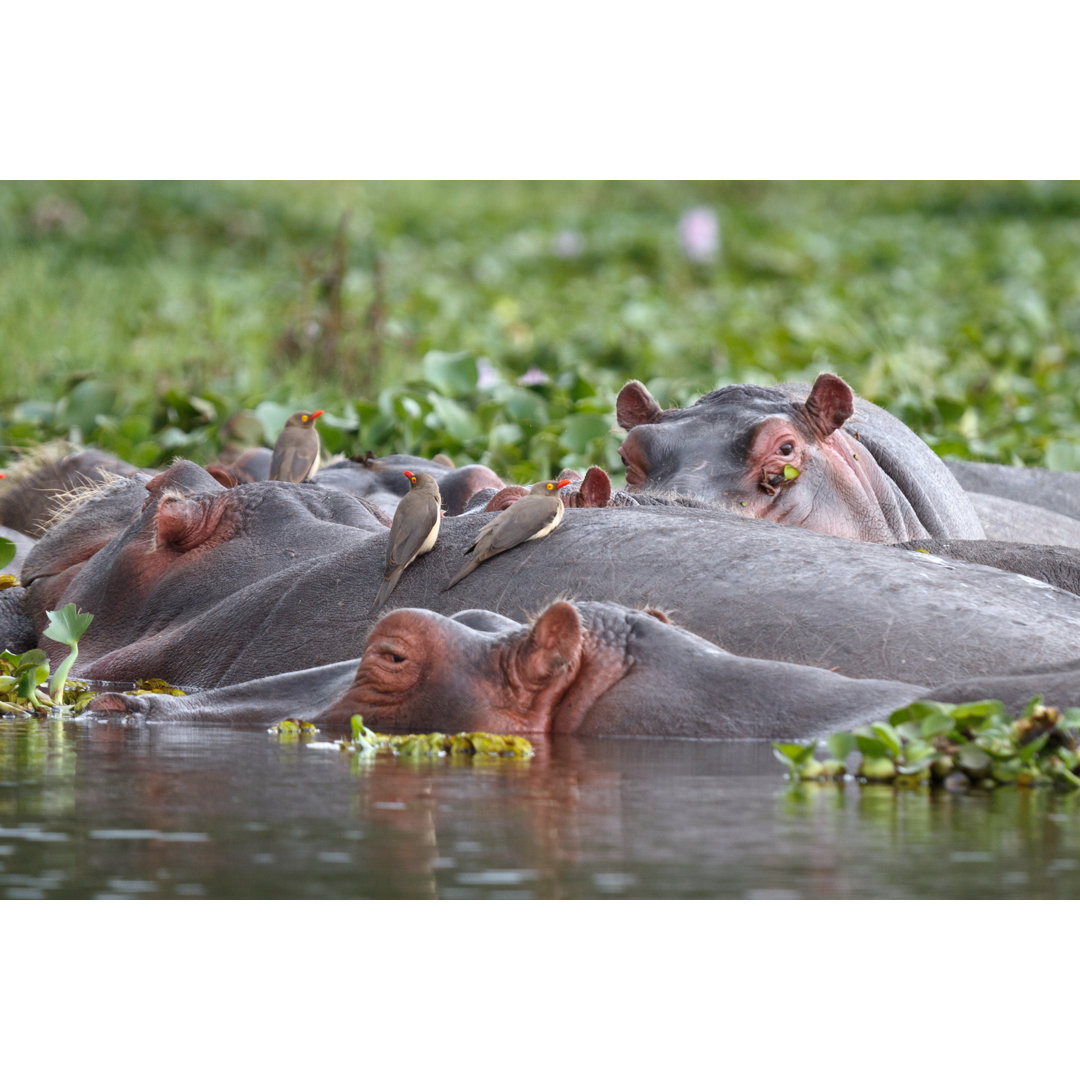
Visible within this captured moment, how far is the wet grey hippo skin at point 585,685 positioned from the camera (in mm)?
3980

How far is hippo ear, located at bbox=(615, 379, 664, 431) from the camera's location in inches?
257

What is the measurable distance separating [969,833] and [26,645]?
10.7 feet

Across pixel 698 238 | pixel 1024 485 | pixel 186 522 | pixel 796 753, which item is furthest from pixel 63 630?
pixel 698 238

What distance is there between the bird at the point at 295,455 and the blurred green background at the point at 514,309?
1.65m

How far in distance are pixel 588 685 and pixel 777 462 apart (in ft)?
6.70

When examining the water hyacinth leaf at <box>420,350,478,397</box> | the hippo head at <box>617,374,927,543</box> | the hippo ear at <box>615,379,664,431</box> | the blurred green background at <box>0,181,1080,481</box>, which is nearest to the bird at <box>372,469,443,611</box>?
the hippo head at <box>617,374,927,543</box>

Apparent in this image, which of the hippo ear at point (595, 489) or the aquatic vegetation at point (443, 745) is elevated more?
the hippo ear at point (595, 489)

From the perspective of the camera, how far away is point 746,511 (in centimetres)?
579

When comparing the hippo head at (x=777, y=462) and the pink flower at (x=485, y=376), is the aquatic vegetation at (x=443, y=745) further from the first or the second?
the pink flower at (x=485, y=376)

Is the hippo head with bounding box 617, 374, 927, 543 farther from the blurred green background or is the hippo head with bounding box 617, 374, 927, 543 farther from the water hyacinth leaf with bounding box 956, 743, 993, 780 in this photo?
the water hyacinth leaf with bounding box 956, 743, 993, 780

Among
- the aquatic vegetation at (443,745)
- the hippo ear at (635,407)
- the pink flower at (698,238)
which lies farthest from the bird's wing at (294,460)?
the pink flower at (698,238)

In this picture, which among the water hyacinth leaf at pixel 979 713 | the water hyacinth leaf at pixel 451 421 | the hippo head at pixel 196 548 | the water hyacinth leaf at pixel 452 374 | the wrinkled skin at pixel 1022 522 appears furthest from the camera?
the water hyacinth leaf at pixel 452 374

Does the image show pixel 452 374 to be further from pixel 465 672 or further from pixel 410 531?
pixel 465 672

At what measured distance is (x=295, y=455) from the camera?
6.51 m
